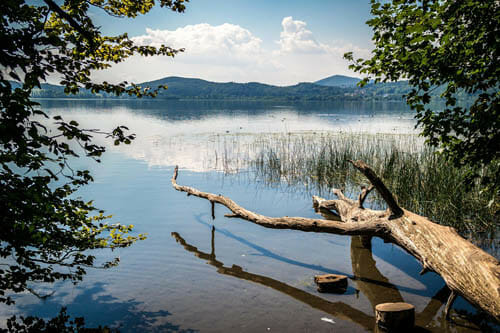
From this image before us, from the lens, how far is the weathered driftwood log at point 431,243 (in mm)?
3764

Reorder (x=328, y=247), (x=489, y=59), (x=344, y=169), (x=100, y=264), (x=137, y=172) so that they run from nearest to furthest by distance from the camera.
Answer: (x=489, y=59)
(x=100, y=264)
(x=328, y=247)
(x=344, y=169)
(x=137, y=172)

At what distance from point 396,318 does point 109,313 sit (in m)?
3.82

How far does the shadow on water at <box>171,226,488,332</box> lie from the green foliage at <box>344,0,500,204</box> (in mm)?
1767

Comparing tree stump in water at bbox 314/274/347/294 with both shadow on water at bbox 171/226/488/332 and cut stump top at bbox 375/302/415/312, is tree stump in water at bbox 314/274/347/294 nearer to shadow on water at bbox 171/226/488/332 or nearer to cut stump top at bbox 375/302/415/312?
shadow on water at bbox 171/226/488/332

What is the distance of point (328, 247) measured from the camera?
7.35 meters

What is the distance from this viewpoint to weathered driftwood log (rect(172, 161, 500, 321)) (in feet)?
12.3

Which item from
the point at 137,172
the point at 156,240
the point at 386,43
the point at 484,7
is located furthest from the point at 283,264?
the point at 137,172

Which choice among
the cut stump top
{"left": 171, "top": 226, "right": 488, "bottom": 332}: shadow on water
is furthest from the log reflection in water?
the cut stump top

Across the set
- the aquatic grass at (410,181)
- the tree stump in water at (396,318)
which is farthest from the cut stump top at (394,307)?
the aquatic grass at (410,181)

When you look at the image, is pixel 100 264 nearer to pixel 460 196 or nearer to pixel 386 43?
pixel 386 43

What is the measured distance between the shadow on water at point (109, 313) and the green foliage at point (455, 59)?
4198 millimetres

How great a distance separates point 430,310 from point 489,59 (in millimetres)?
3392

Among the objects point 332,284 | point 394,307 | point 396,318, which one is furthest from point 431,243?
point 332,284

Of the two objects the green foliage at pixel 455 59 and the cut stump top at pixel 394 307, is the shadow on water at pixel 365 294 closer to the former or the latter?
the cut stump top at pixel 394 307
